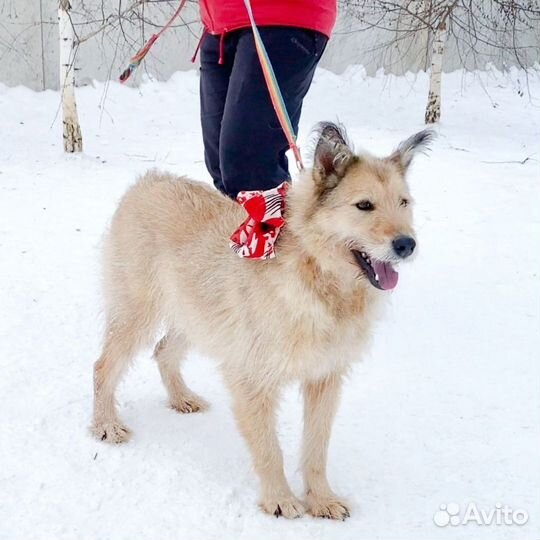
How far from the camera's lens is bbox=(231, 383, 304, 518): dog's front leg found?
8.48 feet

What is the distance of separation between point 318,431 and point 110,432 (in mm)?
978

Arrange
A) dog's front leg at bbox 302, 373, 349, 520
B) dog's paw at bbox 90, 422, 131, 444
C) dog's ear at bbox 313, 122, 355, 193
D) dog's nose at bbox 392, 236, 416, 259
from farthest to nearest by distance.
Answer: dog's paw at bbox 90, 422, 131, 444
dog's front leg at bbox 302, 373, 349, 520
dog's ear at bbox 313, 122, 355, 193
dog's nose at bbox 392, 236, 416, 259

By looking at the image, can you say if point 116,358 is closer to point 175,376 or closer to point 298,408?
point 175,376

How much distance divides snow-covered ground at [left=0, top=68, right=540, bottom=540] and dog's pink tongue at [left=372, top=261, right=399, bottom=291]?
0.91 meters

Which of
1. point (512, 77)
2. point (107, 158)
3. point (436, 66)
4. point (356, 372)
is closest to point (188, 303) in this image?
point (356, 372)

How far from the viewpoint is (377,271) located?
2.34 metres

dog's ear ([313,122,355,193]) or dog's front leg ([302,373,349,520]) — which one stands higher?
dog's ear ([313,122,355,193])

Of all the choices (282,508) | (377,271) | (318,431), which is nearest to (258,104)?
(377,271)

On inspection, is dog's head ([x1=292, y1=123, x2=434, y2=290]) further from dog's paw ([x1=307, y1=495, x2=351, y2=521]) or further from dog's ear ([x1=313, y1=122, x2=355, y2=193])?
dog's paw ([x1=307, y1=495, x2=351, y2=521])

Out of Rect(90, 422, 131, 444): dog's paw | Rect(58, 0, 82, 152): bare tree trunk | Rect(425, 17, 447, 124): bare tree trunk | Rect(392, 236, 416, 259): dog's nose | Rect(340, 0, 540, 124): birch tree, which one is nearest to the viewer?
Rect(392, 236, 416, 259): dog's nose

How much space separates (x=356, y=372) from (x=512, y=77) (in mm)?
15403

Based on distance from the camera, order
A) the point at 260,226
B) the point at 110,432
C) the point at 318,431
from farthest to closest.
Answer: the point at 110,432
the point at 318,431
the point at 260,226

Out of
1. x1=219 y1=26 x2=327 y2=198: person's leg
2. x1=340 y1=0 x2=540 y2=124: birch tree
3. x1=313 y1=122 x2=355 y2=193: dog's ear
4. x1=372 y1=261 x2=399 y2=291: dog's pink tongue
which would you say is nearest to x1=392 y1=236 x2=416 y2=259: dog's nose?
x1=372 y1=261 x2=399 y2=291: dog's pink tongue

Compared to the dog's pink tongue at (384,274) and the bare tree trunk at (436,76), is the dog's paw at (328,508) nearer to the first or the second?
the dog's pink tongue at (384,274)
